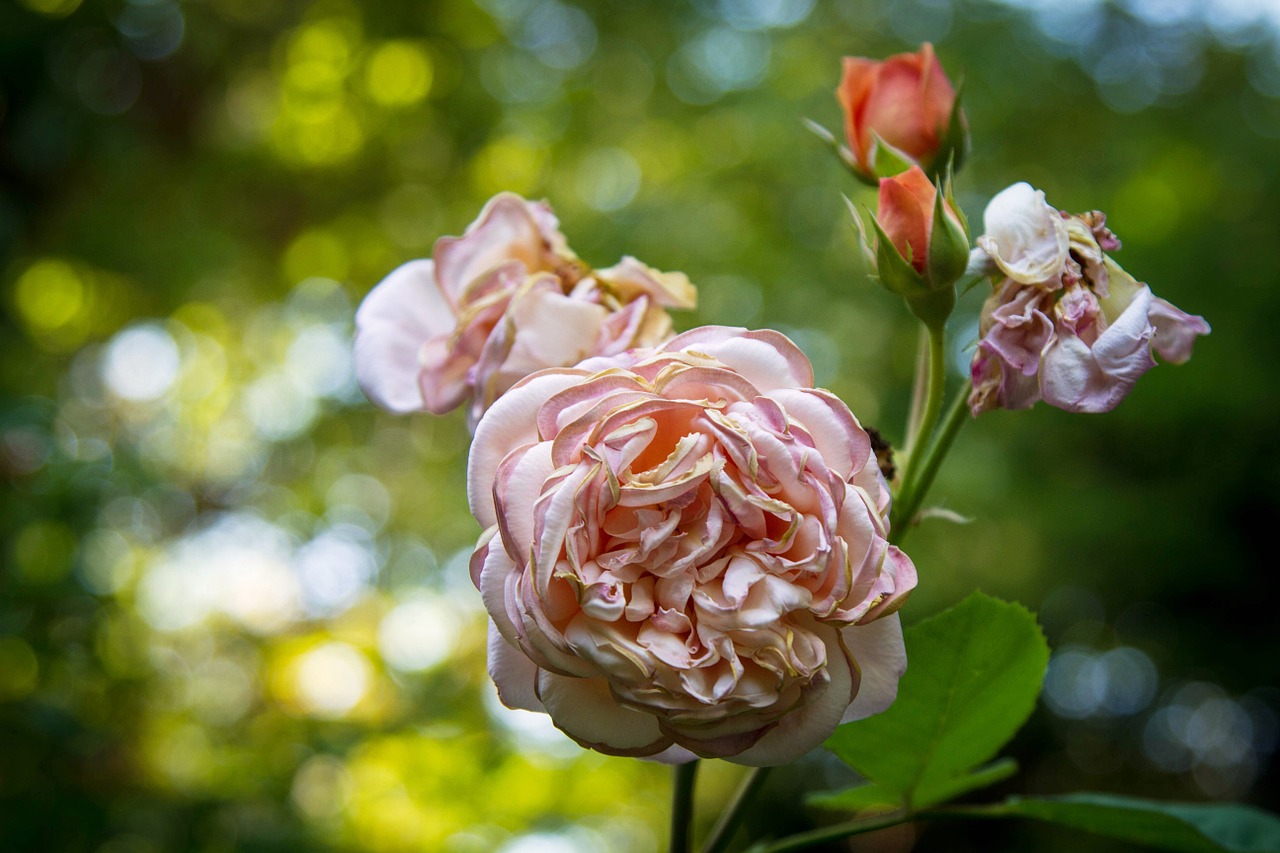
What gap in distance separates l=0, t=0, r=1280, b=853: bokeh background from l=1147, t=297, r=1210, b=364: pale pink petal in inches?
48.0

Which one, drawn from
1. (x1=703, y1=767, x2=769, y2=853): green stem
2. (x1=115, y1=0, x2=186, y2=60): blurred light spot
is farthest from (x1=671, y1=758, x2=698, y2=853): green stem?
(x1=115, y1=0, x2=186, y2=60): blurred light spot

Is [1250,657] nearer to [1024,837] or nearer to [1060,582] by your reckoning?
→ [1060,582]

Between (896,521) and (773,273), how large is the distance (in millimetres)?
1626

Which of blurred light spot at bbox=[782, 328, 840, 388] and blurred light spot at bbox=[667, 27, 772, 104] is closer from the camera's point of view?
blurred light spot at bbox=[782, 328, 840, 388]

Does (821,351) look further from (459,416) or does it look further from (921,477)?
(921,477)

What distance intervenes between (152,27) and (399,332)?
182cm

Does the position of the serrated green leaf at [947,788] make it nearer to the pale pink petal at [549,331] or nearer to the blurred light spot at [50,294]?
the pale pink petal at [549,331]

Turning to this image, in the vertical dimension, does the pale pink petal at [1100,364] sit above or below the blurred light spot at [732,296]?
above

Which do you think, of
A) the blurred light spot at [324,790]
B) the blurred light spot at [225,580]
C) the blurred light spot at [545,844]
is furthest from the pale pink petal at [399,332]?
the blurred light spot at [225,580]

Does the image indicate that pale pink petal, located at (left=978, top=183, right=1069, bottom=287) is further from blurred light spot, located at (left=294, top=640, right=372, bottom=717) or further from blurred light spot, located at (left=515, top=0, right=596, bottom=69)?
blurred light spot, located at (left=515, top=0, right=596, bottom=69)

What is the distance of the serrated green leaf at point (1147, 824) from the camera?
1.48 feet

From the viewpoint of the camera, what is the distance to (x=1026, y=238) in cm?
36

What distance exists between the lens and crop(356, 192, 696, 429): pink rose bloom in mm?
414

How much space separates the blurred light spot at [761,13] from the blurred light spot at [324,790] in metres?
1.84
